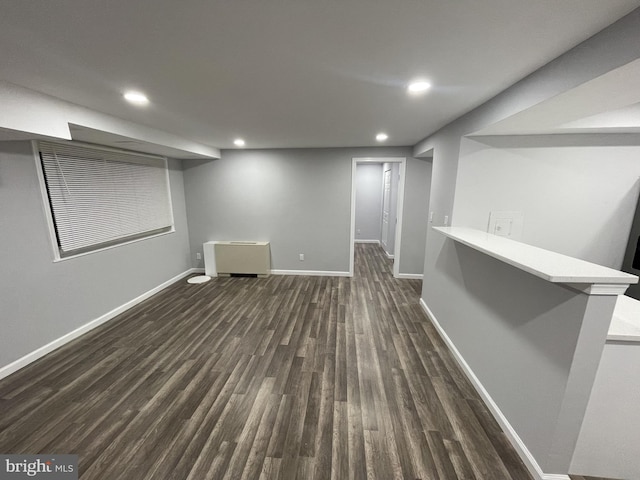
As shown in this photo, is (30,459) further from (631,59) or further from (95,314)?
(631,59)

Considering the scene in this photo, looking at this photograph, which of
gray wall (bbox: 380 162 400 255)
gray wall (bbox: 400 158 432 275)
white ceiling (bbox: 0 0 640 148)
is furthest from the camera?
gray wall (bbox: 380 162 400 255)

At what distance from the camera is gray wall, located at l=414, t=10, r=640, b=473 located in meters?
1.06

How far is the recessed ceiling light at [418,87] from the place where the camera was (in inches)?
63.0

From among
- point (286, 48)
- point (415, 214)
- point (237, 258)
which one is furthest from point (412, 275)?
point (286, 48)

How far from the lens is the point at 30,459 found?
1.47 m

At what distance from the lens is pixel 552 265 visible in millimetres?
1199

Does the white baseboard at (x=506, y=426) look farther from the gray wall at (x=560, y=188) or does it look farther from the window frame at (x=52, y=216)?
the window frame at (x=52, y=216)

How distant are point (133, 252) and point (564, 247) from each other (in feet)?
17.1

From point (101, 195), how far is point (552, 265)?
4.36 meters

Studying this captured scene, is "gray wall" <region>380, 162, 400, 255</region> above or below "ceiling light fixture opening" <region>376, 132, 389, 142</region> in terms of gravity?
below

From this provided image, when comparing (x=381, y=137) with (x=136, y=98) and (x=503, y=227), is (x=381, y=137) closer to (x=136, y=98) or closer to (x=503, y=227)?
(x=503, y=227)

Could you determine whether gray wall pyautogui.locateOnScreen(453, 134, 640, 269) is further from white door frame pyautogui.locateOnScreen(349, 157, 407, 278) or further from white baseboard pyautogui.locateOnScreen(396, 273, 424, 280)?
white baseboard pyautogui.locateOnScreen(396, 273, 424, 280)

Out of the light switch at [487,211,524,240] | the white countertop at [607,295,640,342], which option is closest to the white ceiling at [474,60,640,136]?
the light switch at [487,211,524,240]

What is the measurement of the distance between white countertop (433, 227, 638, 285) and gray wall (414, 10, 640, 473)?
0.82ft
